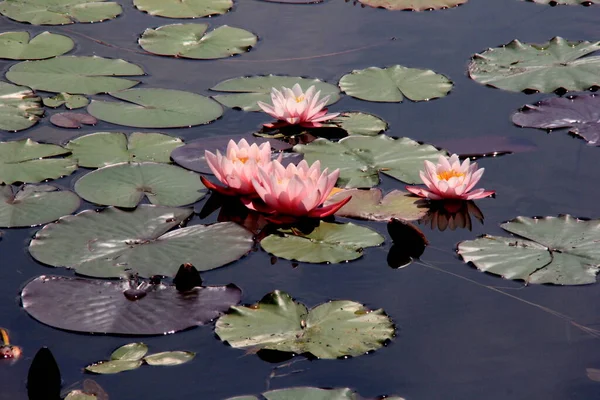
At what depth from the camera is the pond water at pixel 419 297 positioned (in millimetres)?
2467

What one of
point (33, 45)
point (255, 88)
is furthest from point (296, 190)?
point (33, 45)

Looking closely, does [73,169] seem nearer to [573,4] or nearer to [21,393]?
[21,393]

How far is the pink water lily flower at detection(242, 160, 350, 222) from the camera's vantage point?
3197mm

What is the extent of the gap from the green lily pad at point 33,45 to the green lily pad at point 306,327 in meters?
2.54

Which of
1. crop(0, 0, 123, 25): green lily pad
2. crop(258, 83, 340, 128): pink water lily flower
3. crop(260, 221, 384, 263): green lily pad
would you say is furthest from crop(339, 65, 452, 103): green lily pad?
crop(0, 0, 123, 25): green lily pad

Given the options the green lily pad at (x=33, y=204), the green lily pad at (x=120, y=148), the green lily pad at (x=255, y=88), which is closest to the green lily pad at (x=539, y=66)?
the green lily pad at (x=255, y=88)

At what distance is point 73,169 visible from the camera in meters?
3.58

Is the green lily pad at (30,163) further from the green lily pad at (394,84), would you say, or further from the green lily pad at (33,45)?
the green lily pad at (394,84)

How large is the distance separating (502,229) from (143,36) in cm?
256

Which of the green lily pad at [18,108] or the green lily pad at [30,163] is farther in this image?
the green lily pad at [18,108]

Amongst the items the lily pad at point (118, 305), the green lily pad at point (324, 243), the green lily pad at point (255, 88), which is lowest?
the lily pad at point (118, 305)

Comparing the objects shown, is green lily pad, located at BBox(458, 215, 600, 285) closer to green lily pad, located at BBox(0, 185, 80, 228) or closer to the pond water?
the pond water

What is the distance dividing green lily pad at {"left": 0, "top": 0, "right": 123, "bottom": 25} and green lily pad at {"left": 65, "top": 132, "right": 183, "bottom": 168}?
1.64 m

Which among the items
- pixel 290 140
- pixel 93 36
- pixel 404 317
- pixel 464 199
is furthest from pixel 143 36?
pixel 404 317
